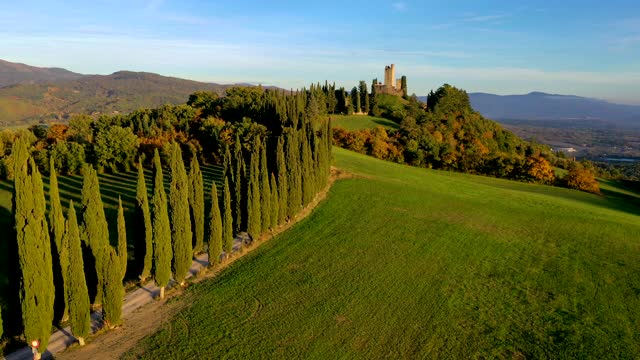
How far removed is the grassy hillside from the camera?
2236cm

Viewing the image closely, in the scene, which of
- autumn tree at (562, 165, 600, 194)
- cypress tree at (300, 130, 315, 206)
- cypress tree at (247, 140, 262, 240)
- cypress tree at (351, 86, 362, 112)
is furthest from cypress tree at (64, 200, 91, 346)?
cypress tree at (351, 86, 362, 112)

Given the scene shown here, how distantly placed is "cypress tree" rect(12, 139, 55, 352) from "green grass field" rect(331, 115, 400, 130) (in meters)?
82.8

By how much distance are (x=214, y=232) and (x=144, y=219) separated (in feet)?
18.4

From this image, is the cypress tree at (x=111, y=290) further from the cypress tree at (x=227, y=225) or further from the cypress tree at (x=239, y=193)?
the cypress tree at (x=239, y=193)

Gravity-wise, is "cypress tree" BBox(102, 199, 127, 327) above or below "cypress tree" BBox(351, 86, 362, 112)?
below

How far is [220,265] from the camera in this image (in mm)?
32531

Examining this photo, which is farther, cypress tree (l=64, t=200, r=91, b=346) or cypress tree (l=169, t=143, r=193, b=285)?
cypress tree (l=169, t=143, r=193, b=285)

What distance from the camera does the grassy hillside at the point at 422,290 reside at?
22359 millimetres

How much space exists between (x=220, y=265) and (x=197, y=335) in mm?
9885

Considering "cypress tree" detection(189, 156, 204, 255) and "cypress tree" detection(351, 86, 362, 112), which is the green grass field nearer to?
"cypress tree" detection(351, 86, 362, 112)

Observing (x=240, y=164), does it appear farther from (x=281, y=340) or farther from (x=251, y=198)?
(x=281, y=340)

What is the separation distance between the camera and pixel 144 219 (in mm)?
27297

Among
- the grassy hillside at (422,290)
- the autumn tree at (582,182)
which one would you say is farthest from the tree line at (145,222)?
the autumn tree at (582,182)

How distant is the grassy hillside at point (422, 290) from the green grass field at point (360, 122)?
5685 cm
